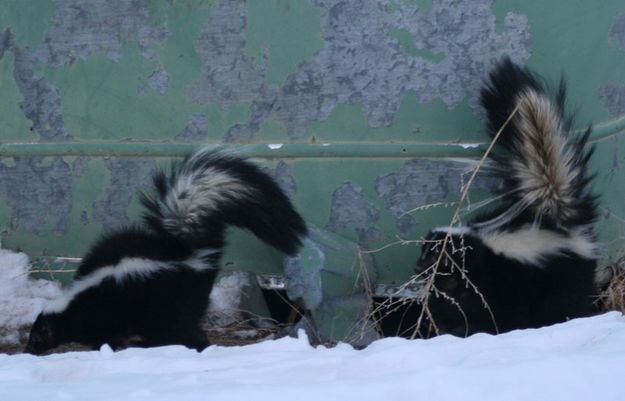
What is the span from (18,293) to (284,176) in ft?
5.67

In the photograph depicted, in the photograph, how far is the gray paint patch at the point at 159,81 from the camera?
570cm

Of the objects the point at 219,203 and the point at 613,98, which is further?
the point at 613,98

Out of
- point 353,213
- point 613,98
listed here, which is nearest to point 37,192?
point 353,213

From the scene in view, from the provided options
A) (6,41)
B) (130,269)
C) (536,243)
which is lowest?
(130,269)

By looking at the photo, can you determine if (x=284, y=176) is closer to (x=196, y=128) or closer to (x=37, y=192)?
(x=196, y=128)

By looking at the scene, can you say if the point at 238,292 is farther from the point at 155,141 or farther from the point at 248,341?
the point at 155,141

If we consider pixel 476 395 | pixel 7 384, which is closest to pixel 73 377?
pixel 7 384

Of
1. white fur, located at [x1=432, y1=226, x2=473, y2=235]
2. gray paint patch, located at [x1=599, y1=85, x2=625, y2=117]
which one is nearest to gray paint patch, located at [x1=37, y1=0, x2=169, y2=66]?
white fur, located at [x1=432, y1=226, x2=473, y2=235]

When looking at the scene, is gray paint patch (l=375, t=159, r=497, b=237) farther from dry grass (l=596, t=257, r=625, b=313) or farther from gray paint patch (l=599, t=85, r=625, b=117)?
dry grass (l=596, t=257, r=625, b=313)

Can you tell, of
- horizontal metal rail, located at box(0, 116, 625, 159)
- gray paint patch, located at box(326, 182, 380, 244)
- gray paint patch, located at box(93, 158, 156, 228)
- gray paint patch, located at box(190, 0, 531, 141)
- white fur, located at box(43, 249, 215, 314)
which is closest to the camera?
white fur, located at box(43, 249, 215, 314)

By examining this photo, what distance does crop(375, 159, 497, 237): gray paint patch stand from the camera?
18.4 ft

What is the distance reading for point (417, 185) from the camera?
18.5 ft

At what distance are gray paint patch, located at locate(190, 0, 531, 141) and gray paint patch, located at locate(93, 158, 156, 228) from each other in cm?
57

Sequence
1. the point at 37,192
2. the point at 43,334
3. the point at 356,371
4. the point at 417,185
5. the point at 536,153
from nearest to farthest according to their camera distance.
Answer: the point at 356,371, the point at 536,153, the point at 43,334, the point at 417,185, the point at 37,192
